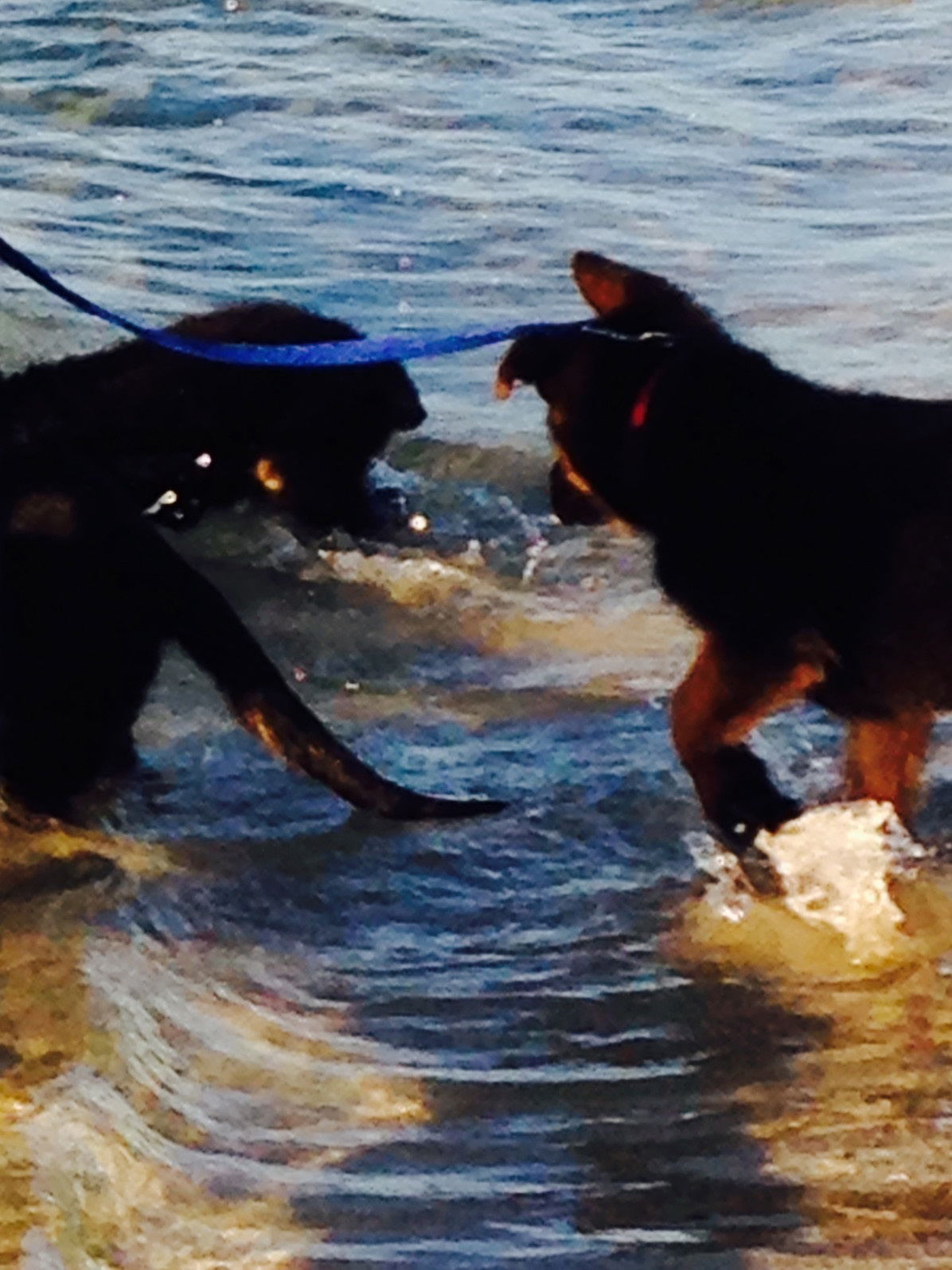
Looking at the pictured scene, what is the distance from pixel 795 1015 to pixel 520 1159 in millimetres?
397

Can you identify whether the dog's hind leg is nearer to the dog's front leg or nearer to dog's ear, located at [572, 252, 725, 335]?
the dog's front leg

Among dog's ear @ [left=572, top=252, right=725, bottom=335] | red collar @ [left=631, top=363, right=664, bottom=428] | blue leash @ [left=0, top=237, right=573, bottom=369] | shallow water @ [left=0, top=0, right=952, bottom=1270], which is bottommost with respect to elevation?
shallow water @ [left=0, top=0, right=952, bottom=1270]

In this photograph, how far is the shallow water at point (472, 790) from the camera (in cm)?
185

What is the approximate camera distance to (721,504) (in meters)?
2.07

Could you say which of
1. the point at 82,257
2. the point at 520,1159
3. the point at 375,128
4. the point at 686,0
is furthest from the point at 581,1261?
the point at 686,0

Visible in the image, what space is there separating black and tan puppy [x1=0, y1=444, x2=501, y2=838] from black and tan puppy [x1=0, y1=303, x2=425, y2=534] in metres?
0.13

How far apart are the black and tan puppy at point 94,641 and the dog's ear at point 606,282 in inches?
25.1

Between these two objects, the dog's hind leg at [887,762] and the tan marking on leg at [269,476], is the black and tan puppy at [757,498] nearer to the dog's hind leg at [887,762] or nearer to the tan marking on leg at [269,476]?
the dog's hind leg at [887,762]

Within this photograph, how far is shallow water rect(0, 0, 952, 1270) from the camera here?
6.06 ft

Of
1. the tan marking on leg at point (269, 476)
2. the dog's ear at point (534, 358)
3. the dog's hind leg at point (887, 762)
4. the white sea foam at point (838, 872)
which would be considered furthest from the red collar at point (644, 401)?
the tan marking on leg at point (269, 476)

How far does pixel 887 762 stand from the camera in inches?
91.4

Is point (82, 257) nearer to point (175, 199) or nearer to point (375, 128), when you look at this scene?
point (175, 199)

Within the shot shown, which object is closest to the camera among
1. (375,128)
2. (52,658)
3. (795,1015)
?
(795,1015)

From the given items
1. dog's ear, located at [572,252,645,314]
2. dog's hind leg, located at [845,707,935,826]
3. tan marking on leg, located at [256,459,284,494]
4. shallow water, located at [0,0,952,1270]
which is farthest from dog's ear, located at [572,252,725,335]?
tan marking on leg, located at [256,459,284,494]
